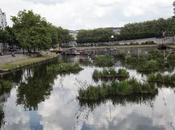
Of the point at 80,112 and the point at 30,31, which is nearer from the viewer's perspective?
the point at 80,112

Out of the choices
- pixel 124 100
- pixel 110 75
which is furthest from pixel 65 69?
pixel 124 100

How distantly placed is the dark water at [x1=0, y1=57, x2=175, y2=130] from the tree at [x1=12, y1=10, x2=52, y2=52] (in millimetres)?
74852

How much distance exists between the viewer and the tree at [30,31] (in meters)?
117

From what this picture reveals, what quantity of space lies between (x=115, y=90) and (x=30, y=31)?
83.7 metres

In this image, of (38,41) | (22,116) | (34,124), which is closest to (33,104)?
(22,116)

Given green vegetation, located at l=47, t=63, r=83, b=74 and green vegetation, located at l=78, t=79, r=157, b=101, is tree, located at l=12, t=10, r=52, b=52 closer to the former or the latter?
green vegetation, located at l=47, t=63, r=83, b=74

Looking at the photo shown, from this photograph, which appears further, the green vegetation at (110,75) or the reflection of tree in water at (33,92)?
the green vegetation at (110,75)

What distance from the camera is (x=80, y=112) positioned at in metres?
31.0

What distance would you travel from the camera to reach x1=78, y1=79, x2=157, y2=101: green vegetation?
34.8 metres

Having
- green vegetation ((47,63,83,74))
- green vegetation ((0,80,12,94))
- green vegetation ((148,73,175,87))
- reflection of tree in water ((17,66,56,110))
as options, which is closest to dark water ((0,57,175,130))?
reflection of tree in water ((17,66,56,110))

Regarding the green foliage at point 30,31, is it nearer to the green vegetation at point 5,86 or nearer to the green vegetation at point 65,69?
the green vegetation at point 65,69

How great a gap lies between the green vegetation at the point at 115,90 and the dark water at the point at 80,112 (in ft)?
2.96

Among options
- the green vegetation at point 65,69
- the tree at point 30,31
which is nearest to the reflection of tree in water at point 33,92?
the green vegetation at point 65,69

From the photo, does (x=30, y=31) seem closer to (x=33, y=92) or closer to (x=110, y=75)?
(x=110, y=75)
